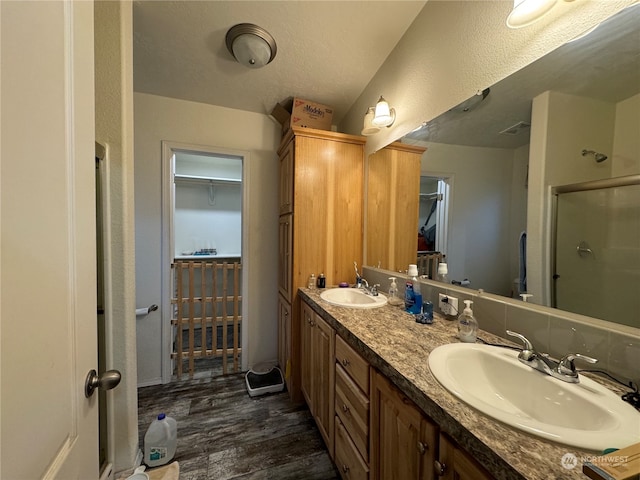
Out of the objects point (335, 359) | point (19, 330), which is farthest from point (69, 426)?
point (335, 359)

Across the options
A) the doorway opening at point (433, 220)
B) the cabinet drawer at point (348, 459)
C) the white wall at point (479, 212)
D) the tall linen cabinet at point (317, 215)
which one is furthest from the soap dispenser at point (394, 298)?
the cabinet drawer at point (348, 459)

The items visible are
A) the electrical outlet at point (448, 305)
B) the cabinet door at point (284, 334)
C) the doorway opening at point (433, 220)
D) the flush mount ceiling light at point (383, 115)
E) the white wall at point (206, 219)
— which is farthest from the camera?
the white wall at point (206, 219)

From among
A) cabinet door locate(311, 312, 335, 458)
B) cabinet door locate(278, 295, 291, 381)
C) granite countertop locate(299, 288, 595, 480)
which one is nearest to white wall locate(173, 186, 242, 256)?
cabinet door locate(278, 295, 291, 381)

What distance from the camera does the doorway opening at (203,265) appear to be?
2068 mm

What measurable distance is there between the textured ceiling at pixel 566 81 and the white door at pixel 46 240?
1.36 metres

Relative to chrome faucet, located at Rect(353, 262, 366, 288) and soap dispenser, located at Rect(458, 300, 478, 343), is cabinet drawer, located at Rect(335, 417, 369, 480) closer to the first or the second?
soap dispenser, located at Rect(458, 300, 478, 343)

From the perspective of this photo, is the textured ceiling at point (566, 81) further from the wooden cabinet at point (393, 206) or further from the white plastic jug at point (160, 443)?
the white plastic jug at point (160, 443)

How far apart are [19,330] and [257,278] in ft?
6.38

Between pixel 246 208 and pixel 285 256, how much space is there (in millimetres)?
625

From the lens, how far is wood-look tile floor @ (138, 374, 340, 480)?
4.28 ft

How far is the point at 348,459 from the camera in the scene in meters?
1.07

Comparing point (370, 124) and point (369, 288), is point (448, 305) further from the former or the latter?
point (370, 124)

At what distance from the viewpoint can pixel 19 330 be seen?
1.15ft

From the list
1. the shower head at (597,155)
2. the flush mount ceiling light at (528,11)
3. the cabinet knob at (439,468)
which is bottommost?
the cabinet knob at (439,468)
